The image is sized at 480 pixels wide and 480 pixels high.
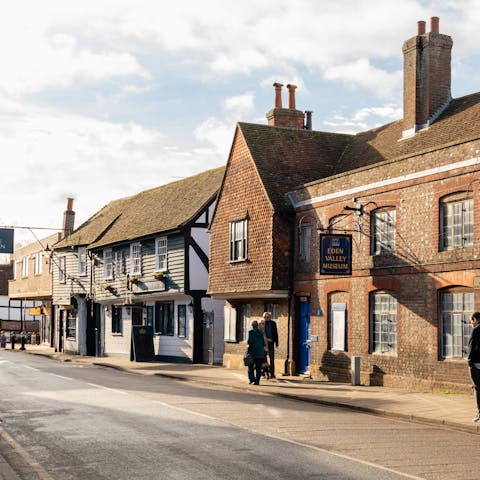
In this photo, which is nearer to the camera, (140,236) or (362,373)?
(362,373)

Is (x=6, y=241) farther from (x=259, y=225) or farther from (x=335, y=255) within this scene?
(x=335, y=255)

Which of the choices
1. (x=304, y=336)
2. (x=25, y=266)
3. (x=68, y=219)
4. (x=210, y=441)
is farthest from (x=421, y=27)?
(x=25, y=266)

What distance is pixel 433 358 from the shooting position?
21.2 meters

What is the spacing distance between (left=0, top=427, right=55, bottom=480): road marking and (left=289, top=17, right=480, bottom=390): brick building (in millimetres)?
11781

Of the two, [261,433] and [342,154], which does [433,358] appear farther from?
[342,154]

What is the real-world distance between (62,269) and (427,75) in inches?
1189

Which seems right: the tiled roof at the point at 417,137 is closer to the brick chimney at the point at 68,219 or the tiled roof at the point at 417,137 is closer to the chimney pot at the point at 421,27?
the chimney pot at the point at 421,27

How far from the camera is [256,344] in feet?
77.2

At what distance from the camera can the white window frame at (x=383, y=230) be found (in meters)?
23.2

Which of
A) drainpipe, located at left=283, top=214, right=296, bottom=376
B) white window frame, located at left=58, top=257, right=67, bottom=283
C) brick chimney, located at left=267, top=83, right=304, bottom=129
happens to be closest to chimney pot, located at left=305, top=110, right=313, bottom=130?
brick chimney, located at left=267, top=83, right=304, bottom=129

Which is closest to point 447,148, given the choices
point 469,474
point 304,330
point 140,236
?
point 304,330

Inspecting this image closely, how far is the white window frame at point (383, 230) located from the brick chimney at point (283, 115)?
1110cm

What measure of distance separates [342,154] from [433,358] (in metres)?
11.7

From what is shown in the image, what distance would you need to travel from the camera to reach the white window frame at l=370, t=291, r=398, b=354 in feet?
75.5
